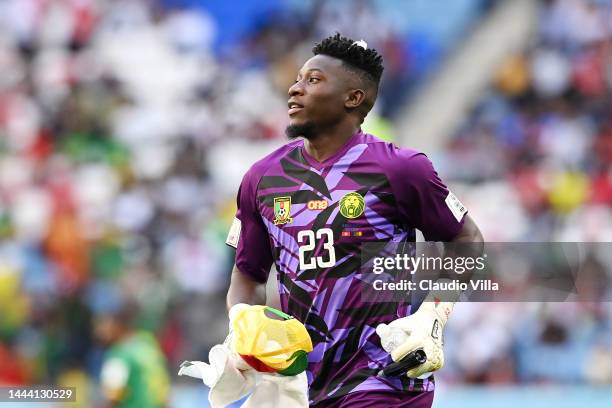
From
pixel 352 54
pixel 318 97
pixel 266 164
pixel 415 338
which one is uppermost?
pixel 352 54

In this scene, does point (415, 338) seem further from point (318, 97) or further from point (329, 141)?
point (318, 97)

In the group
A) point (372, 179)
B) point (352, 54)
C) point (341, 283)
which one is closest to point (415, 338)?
point (341, 283)

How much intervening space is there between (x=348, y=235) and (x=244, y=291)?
0.64 m

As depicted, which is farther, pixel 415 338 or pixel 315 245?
pixel 315 245

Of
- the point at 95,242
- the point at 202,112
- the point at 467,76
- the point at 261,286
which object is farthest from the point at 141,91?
the point at 261,286

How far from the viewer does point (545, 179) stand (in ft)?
46.2

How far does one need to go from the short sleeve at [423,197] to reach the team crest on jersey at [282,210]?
1.51 ft

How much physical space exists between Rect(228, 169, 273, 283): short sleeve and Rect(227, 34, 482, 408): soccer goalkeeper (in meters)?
0.08

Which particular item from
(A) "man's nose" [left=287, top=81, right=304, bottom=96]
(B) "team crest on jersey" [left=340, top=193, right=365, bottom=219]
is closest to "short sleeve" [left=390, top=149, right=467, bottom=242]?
(B) "team crest on jersey" [left=340, top=193, right=365, bottom=219]

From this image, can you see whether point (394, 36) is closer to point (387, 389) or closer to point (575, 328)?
point (575, 328)

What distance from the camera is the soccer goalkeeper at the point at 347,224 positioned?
4973 mm

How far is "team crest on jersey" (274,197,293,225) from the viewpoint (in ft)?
16.9

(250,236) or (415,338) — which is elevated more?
(250,236)

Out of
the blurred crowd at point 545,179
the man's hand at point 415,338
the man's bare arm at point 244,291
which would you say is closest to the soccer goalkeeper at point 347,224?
the man's hand at point 415,338
